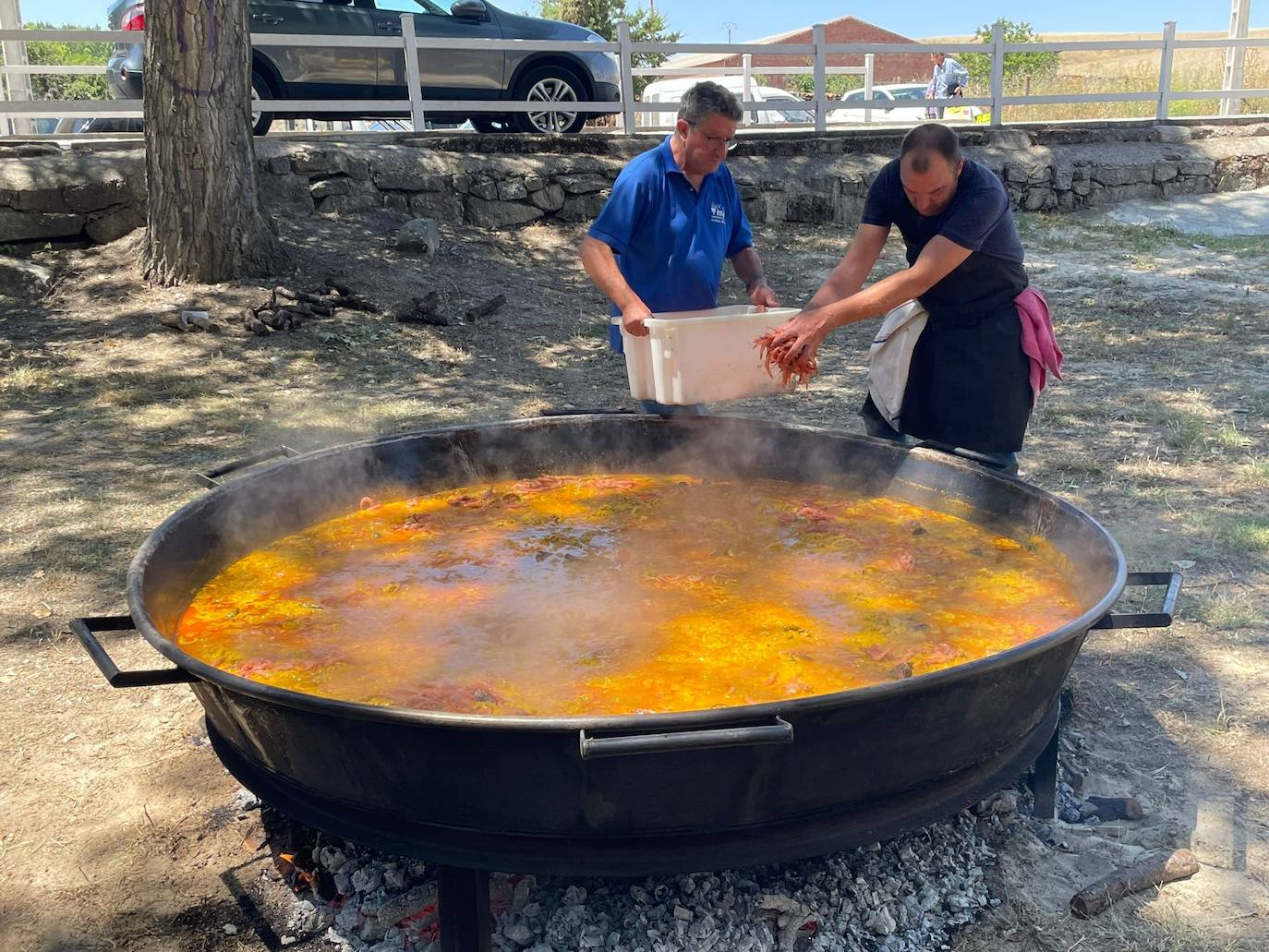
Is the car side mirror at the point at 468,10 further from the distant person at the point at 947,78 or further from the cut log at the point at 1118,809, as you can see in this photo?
the cut log at the point at 1118,809

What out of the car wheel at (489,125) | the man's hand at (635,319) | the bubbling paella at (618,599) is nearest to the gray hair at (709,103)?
the man's hand at (635,319)

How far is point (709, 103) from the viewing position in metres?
3.92

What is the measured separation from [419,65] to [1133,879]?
10796 mm

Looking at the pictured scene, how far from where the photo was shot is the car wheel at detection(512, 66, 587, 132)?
11.8 m

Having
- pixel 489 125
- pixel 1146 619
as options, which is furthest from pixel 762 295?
pixel 489 125

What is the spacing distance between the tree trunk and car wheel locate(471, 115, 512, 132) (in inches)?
186

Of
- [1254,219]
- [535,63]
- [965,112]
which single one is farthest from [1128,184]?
[965,112]

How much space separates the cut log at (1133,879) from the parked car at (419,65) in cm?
993

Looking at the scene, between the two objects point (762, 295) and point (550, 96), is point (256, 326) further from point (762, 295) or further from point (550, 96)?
point (550, 96)

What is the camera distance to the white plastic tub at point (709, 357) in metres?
3.56

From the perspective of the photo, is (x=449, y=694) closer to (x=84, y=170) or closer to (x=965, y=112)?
(x=84, y=170)

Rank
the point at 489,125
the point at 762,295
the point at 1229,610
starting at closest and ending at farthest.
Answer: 1. the point at 1229,610
2. the point at 762,295
3. the point at 489,125

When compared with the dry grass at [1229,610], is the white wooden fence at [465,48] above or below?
above

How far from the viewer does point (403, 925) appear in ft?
8.19
